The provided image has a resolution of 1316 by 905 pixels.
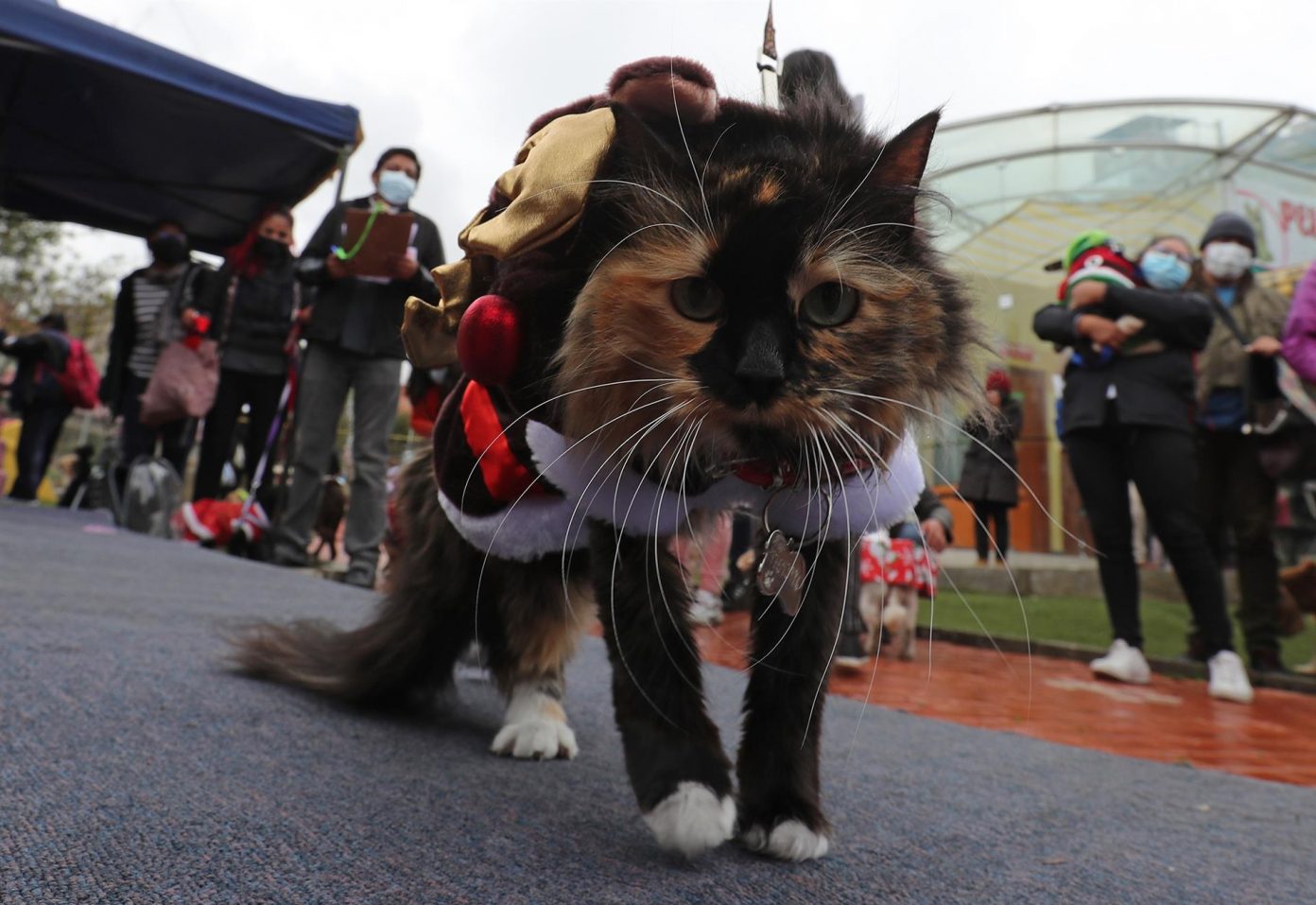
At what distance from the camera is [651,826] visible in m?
1.08

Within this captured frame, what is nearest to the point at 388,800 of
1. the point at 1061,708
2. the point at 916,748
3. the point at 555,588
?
the point at 555,588

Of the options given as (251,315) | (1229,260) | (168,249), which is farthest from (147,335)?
(1229,260)

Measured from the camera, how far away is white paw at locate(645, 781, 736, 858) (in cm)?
105

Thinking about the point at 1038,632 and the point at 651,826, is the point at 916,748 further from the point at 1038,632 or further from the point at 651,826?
the point at 1038,632

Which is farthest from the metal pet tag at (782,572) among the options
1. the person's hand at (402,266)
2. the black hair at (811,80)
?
the person's hand at (402,266)

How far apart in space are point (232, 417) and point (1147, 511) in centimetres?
452

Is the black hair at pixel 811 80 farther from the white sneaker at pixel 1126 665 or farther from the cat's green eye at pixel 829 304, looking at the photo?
the white sneaker at pixel 1126 665

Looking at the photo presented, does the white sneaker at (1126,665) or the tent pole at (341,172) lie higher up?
the tent pole at (341,172)

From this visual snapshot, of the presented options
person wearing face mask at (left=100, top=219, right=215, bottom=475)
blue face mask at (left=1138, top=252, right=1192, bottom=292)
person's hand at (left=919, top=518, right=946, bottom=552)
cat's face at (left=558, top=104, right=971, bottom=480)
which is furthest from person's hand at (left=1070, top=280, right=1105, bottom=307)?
person wearing face mask at (left=100, top=219, right=215, bottom=475)

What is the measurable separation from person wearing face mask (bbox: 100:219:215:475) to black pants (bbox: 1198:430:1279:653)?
522cm

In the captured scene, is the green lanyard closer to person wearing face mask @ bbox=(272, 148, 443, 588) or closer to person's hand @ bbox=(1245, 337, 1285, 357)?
person wearing face mask @ bbox=(272, 148, 443, 588)

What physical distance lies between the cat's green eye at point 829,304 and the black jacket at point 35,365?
7092 millimetres

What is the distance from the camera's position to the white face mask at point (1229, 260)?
12.4 ft

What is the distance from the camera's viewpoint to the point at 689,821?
3.46ft
